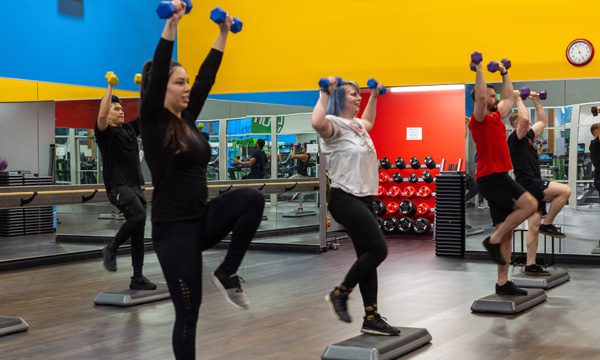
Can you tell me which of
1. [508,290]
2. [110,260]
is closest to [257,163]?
[110,260]

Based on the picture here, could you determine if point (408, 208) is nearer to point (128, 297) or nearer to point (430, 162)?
point (430, 162)

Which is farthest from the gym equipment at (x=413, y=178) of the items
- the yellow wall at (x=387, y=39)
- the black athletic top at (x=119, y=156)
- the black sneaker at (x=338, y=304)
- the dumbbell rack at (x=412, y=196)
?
the black sneaker at (x=338, y=304)

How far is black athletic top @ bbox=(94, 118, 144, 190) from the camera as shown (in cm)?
548

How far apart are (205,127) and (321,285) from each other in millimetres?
3499

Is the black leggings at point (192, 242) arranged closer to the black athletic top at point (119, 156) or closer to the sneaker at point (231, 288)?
the sneaker at point (231, 288)

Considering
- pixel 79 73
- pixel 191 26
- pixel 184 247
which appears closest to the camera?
pixel 184 247

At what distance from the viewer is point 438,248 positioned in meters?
8.55

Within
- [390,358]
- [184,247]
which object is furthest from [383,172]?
[184,247]

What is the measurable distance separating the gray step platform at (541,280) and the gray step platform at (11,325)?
379 cm

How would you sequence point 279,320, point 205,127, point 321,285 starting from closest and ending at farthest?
point 279,320 < point 321,285 < point 205,127

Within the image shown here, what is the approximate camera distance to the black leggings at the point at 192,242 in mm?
2643

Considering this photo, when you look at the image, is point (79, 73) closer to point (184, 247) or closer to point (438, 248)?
point (438, 248)

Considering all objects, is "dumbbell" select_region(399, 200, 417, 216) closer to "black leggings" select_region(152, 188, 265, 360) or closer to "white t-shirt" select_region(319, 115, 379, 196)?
"white t-shirt" select_region(319, 115, 379, 196)

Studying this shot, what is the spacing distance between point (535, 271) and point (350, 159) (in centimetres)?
326
